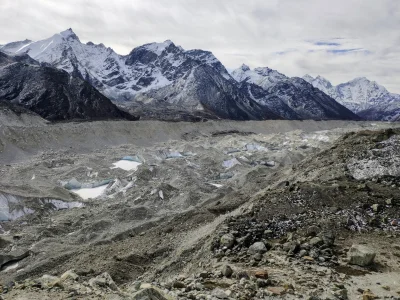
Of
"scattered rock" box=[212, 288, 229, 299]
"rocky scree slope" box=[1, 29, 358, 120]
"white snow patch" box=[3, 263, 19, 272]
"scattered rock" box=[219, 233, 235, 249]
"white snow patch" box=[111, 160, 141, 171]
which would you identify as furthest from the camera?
"rocky scree slope" box=[1, 29, 358, 120]

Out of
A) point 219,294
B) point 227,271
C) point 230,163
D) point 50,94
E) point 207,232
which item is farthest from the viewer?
point 50,94

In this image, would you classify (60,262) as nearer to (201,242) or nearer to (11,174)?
(201,242)

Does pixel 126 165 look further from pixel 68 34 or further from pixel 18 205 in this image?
pixel 68 34

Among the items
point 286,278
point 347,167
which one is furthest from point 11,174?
point 286,278

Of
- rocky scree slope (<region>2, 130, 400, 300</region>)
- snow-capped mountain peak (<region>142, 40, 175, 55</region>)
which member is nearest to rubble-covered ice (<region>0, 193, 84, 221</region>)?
rocky scree slope (<region>2, 130, 400, 300</region>)

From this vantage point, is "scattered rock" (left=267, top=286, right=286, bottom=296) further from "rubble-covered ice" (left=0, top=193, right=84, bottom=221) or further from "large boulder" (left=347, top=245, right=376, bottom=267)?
"rubble-covered ice" (left=0, top=193, right=84, bottom=221)

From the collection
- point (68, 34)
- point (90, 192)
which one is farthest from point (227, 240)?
point (68, 34)

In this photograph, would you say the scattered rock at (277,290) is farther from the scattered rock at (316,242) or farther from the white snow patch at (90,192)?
the white snow patch at (90,192)
